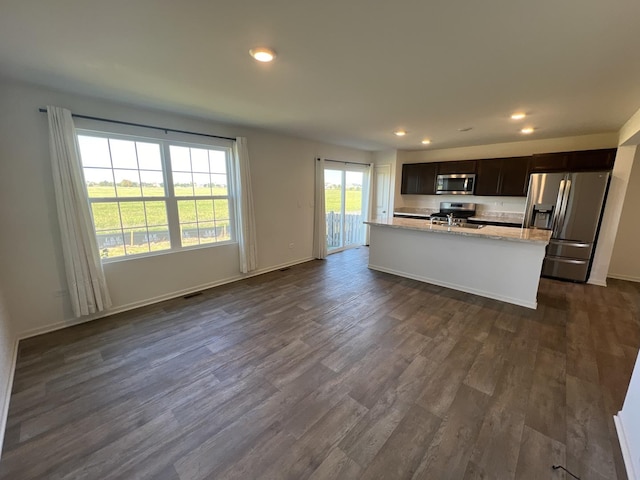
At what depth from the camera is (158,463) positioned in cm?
147

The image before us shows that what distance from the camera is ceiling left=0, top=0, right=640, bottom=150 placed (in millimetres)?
1368

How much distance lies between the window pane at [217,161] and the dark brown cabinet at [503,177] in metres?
4.97

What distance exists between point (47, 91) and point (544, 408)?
16.5 feet

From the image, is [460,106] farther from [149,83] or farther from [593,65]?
[149,83]

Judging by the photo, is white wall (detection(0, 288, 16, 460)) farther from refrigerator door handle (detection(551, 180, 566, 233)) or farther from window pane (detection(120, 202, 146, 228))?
refrigerator door handle (detection(551, 180, 566, 233))

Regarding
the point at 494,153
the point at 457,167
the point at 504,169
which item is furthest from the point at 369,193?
the point at 504,169

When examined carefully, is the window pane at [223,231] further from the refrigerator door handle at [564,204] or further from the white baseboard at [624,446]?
the refrigerator door handle at [564,204]

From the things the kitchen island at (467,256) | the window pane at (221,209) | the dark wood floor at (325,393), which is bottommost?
the dark wood floor at (325,393)

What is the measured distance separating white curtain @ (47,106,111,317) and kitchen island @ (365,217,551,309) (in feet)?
12.9

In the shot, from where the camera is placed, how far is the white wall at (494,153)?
4.41 metres

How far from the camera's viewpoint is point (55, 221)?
2713 mm

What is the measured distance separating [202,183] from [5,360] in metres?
2.63

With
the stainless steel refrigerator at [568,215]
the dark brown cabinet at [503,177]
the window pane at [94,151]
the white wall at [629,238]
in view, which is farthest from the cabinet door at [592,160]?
the window pane at [94,151]

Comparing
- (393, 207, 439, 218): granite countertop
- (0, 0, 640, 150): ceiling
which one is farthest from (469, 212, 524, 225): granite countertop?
(0, 0, 640, 150): ceiling
